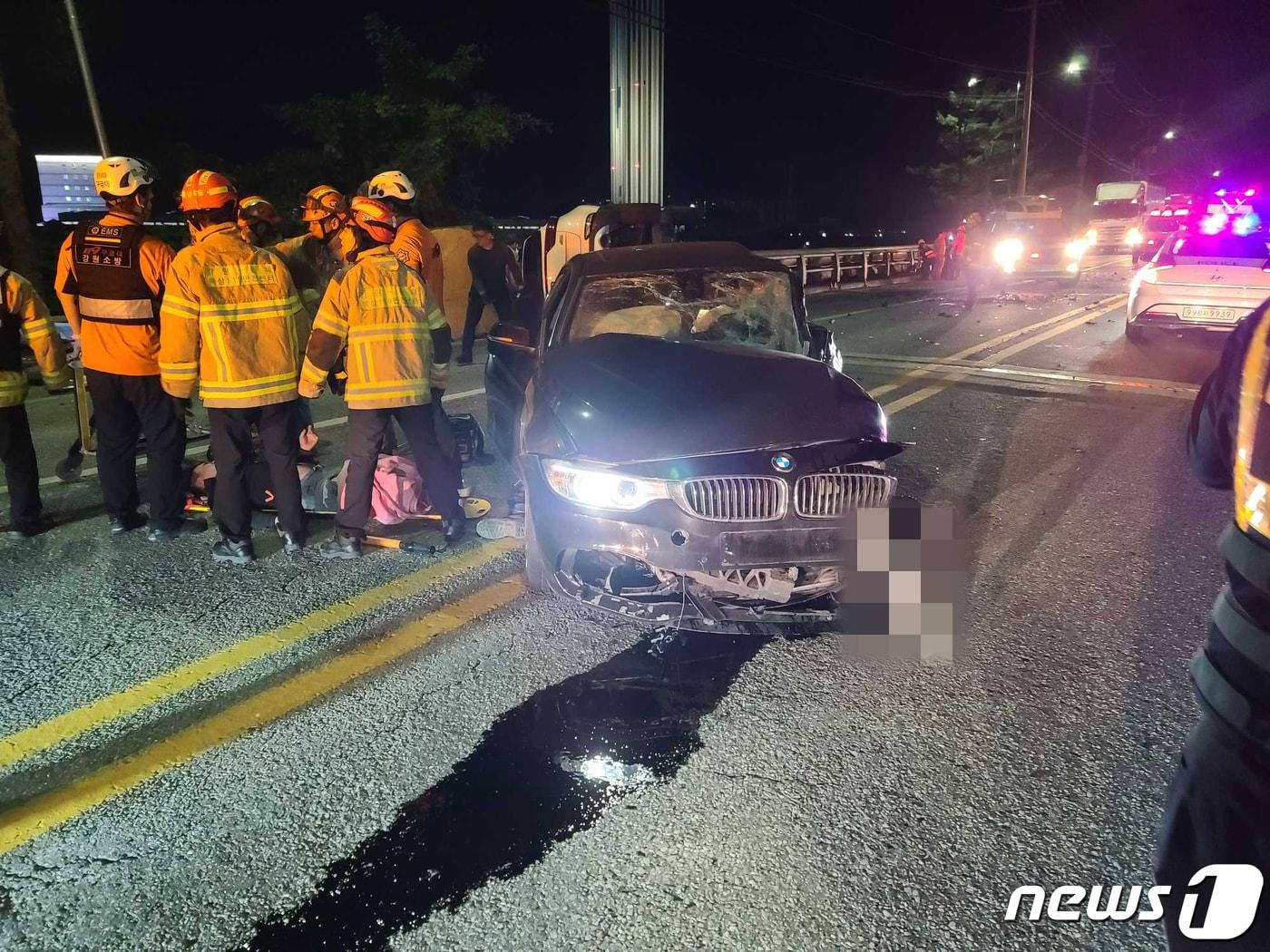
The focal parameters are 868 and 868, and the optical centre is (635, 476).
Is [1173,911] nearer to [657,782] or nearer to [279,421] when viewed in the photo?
[657,782]

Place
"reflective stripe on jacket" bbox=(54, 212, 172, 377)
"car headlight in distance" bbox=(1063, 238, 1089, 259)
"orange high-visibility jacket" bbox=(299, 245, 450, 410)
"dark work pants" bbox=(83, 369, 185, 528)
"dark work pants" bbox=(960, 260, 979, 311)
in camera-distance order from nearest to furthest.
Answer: "orange high-visibility jacket" bbox=(299, 245, 450, 410) < "reflective stripe on jacket" bbox=(54, 212, 172, 377) < "dark work pants" bbox=(83, 369, 185, 528) < "dark work pants" bbox=(960, 260, 979, 311) < "car headlight in distance" bbox=(1063, 238, 1089, 259)

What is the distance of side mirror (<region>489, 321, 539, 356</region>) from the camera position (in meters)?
4.98

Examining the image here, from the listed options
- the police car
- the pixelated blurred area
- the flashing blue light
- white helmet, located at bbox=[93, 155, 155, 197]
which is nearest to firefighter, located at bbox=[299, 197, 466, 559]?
white helmet, located at bbox=[93, 155, 155, 197]

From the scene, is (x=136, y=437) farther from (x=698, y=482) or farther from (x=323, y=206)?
(x=698, y=482)

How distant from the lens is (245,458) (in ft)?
15.2

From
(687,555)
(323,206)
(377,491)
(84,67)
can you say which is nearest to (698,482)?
(687,555)

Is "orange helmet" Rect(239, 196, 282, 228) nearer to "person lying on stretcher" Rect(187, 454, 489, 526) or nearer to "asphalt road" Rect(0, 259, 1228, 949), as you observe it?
"person lying on stretcher" Rect(187, 454, 489, 526)

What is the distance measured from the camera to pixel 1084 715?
3188 millimetres

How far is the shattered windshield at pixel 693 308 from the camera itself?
4973mm

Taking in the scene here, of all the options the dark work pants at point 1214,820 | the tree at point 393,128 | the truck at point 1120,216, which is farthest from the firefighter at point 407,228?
the truck at point 1120,216

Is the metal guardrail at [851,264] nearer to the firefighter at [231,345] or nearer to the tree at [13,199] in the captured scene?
the tree at [13,199]

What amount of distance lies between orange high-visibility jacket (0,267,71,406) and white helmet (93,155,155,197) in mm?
695

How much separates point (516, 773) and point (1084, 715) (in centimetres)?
207

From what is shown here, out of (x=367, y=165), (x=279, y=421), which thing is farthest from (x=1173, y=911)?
(x=367, y=165)
